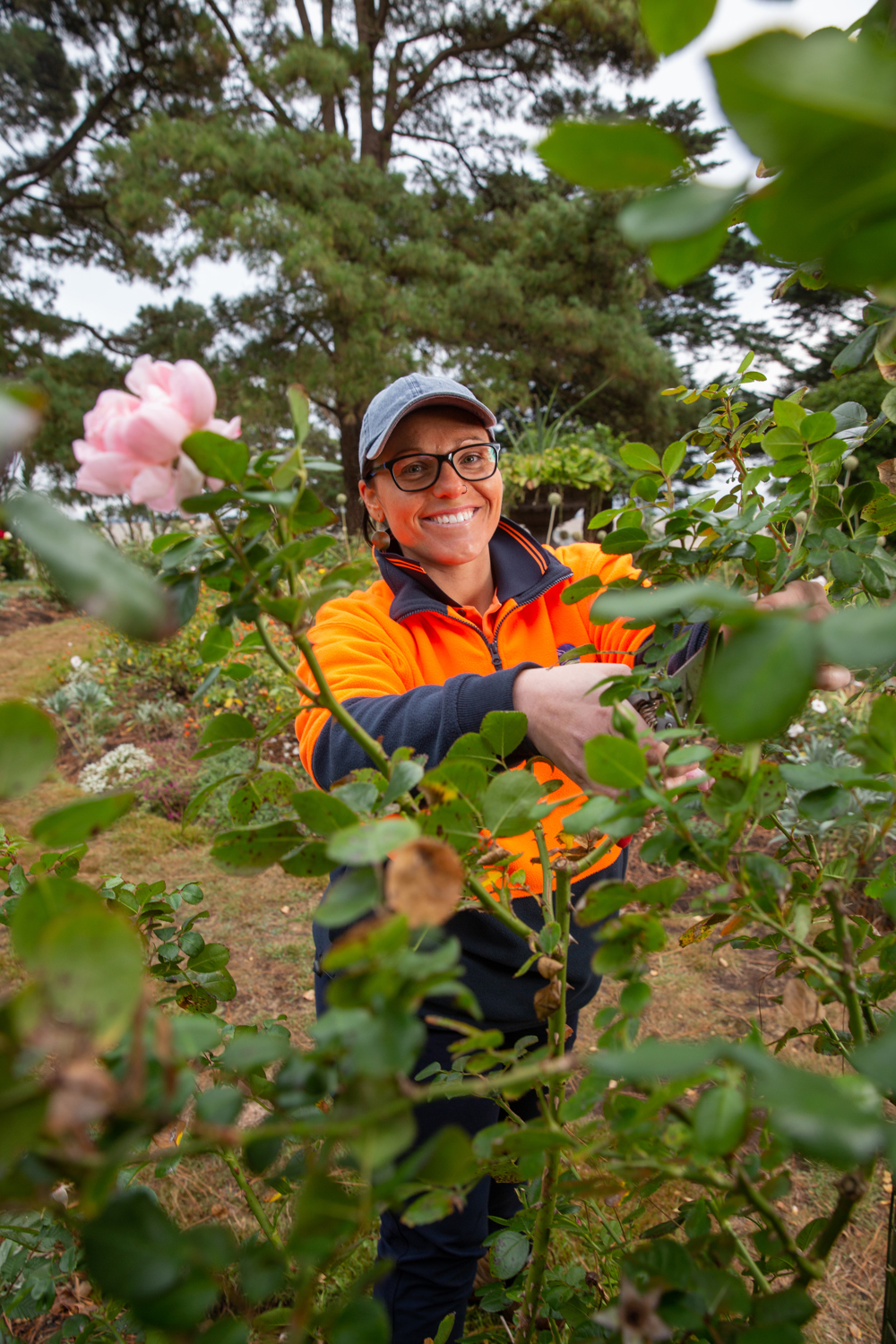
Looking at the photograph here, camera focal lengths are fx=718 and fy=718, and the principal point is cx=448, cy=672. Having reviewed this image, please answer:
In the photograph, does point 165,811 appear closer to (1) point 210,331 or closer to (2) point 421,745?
(2) point 421,745

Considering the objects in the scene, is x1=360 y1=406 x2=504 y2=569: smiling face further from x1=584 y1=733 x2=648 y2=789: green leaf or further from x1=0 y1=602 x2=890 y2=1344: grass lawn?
x1=584 y1=733 x2=648 y2=789: green leaf

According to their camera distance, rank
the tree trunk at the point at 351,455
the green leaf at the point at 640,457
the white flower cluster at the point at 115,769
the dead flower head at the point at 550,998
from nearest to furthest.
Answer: the dead flower head at the point at 550,998, the green leaf at the point at 640,457, the white flower cluster at the point at 115,769, the tree trunk at the point at 351,455

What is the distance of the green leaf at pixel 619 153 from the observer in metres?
0.21

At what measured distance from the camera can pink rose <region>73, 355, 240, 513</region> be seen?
349 mm

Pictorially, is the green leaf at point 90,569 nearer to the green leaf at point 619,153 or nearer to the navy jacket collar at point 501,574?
the green leaf at point 619,153

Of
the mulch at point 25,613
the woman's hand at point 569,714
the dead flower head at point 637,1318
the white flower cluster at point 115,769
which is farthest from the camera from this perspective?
the mulch at point 25,613

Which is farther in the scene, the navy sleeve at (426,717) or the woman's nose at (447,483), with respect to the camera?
the woman's nose at (447,483)

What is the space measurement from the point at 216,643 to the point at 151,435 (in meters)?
0.14

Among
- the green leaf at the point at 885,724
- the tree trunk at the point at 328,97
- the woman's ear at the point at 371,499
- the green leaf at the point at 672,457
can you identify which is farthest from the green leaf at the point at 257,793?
the tree trunk at the point at 328,97

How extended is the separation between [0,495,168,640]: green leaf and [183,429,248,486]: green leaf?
0.44 feet

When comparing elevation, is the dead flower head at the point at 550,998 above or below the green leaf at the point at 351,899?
below

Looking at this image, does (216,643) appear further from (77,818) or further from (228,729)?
(77,818)

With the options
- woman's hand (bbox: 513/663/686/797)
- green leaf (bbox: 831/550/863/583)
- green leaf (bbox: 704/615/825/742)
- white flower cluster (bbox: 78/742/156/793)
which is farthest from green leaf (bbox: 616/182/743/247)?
white flower cluster (bbox: 78/742/156/793)

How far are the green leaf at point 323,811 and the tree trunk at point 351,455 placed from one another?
782cm
